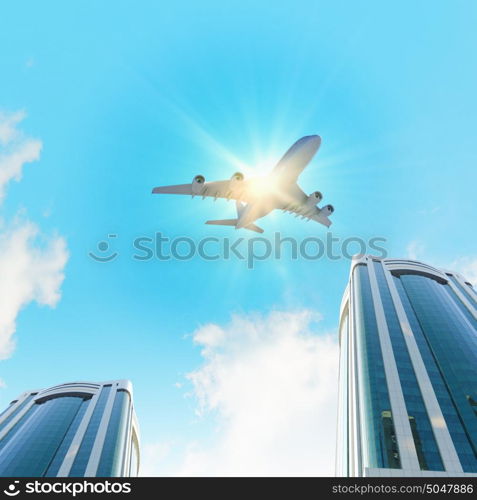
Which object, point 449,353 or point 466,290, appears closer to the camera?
point 449,353

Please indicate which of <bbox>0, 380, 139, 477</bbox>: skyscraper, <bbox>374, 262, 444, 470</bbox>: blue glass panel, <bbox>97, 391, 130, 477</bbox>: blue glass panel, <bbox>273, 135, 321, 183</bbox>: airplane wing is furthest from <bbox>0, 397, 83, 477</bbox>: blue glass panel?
<bbox>273, 135, 321, 183</bbox>: airplane wing

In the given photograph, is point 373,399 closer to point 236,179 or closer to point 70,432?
point 236,179

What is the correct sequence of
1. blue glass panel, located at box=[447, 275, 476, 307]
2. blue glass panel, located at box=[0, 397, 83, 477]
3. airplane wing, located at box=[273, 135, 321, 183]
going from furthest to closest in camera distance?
blue glass panel, located at box=[447, 275, 476, 307], blue glass panel, located at box=[0, 397, 83, 477], airplane wing, located at box=[273, 135, 321, 183]

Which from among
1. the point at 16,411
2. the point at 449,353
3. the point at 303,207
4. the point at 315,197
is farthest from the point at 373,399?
the point at 16,411

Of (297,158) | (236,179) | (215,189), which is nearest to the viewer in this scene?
(297,158)

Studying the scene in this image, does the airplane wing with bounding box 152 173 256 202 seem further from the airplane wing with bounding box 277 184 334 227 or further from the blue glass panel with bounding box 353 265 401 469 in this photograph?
the blue glass panel with bounding box 353 265 401 469

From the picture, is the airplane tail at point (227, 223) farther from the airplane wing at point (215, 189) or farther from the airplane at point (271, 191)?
the airplane wing at point (215, 189)

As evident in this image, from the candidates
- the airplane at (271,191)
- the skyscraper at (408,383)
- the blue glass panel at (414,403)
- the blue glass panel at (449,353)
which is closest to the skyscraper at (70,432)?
the skyscraper at (408,383)
